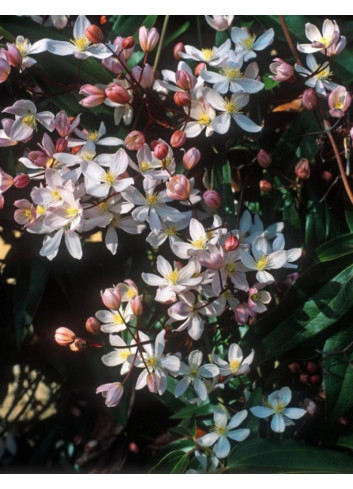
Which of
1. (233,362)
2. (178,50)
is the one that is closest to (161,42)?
(178,50)

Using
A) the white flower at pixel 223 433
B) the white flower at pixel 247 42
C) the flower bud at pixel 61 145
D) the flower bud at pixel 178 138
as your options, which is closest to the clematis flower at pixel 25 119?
the flower bud at pixel 61 145

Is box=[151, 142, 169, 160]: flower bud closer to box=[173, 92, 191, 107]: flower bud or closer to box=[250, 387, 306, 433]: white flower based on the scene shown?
box=[173, 92, 191, 107]: flower bud

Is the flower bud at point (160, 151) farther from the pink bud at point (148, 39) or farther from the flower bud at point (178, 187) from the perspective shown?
the pink bud at point (148, 39)

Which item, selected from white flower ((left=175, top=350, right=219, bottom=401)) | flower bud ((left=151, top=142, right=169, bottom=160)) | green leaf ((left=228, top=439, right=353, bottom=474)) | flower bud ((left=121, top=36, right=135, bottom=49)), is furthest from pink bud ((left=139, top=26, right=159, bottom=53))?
green leaf ((left=228, top=439, right=353, bottom=474))

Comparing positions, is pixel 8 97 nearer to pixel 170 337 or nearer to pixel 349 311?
pixel 170 337

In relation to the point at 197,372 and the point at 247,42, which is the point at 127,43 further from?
the point at 197,372
